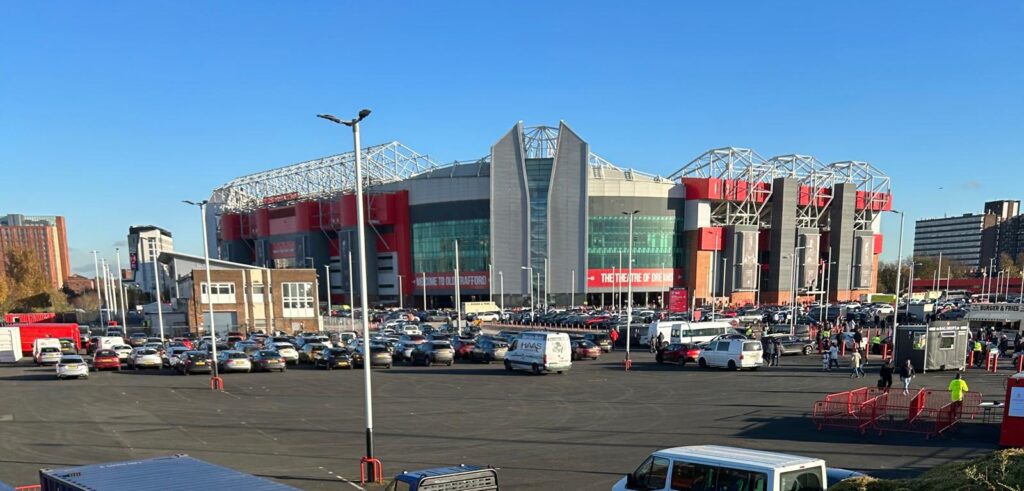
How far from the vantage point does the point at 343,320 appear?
75.5 m

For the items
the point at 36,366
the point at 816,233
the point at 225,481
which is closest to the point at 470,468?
the point at 225,481

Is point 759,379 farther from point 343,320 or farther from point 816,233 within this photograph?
point 816,233

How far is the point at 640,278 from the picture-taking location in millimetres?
99125

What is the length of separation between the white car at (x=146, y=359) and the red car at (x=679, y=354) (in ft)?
94.5

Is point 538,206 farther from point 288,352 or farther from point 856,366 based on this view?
point 856,366

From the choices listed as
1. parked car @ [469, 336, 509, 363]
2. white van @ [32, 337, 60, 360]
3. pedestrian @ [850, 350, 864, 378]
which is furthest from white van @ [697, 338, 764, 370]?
white van @ [32, 337, 60, 360]

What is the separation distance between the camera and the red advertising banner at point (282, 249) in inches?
4665

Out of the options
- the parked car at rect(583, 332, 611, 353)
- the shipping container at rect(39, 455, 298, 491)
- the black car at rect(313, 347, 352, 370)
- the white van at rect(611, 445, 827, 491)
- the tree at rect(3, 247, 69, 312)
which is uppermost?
the shipping container at rect(39, 455, 298, 491)

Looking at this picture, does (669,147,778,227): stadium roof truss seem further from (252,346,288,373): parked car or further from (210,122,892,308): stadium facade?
(252,346,288,373): parked car

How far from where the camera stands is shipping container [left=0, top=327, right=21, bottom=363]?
41.2 m

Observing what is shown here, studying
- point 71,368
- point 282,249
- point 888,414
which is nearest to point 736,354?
point 888,414

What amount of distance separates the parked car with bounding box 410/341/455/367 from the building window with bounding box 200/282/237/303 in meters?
30.6

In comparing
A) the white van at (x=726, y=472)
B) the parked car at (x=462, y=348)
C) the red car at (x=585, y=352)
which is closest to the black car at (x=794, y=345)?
the red car at (x=585, y=352)

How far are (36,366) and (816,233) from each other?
105513 millimetres
